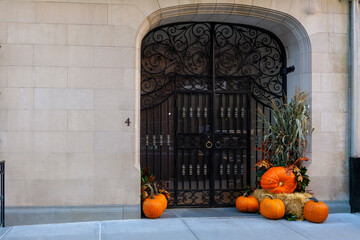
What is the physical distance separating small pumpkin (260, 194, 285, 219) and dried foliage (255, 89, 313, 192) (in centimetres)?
65

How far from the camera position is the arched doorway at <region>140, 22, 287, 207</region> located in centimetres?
789

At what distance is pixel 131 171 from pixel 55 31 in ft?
9.94

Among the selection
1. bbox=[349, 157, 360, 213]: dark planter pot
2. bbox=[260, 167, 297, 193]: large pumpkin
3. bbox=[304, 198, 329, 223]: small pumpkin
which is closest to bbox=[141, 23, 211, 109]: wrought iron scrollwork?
bbox=[260, 167, 297, 193]: large pumpkin

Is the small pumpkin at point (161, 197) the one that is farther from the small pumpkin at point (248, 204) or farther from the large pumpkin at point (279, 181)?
the large pumpkin at point (279, 181)

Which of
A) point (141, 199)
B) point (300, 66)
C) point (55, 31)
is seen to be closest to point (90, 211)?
point (141, 199)

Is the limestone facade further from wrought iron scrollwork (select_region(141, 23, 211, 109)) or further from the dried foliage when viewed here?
the dried foliage

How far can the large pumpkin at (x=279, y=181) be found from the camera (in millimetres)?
Answer: 7000

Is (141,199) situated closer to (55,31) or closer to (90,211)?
(90,211)

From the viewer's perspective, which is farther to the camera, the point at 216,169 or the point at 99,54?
the point at 216,169

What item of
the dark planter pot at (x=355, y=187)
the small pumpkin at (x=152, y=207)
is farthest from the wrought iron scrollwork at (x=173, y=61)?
the dark planter pot at (x=355, y=187)

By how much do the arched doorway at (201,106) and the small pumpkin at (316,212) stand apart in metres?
1.59

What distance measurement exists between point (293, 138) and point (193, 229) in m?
2.75

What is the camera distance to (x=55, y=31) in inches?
266

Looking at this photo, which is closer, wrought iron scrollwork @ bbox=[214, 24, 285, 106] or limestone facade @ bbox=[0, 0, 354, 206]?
limestone facade @ bbox=[0, 0, 354, 206]
